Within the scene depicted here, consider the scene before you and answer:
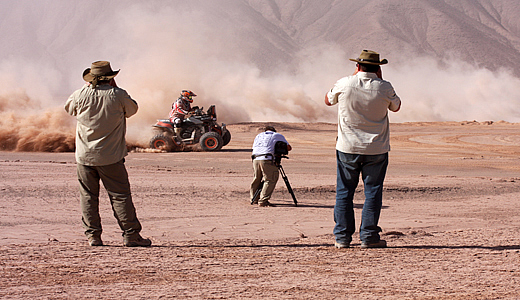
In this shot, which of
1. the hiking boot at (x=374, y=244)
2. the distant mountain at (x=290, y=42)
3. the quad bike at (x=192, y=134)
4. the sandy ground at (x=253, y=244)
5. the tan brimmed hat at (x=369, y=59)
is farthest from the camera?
the distant mountain at (x=290, y=42)

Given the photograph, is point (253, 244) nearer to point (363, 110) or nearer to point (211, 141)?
point (363, 110)

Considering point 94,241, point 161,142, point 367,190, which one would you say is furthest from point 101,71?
point 161,142

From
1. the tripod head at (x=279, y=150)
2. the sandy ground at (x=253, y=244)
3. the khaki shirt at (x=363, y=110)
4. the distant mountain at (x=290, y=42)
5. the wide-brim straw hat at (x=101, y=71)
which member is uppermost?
the distant mountain at (x=290, y=42)

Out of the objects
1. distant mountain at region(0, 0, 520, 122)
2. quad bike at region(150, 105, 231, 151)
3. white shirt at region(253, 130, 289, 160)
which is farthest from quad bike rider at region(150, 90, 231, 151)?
distant mountain at region(0, 0, 520, 122)

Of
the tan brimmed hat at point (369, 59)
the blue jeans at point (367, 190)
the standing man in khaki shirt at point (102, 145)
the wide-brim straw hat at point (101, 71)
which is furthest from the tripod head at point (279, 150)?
the wide-brim straw hat at point (101, 71)

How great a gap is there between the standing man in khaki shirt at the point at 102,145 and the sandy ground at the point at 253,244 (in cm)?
28

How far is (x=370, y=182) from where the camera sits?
5.47 m

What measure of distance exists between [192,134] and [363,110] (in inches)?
537

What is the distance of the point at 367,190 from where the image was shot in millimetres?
5527

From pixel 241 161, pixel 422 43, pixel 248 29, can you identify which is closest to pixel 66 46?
pixel 248 29

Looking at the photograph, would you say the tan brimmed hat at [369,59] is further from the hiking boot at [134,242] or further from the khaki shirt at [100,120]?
the hiking boot at [134,242]

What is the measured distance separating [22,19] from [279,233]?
15636cm

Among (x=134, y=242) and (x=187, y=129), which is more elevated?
(x=187, y=129)

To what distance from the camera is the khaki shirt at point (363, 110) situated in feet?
17.6
